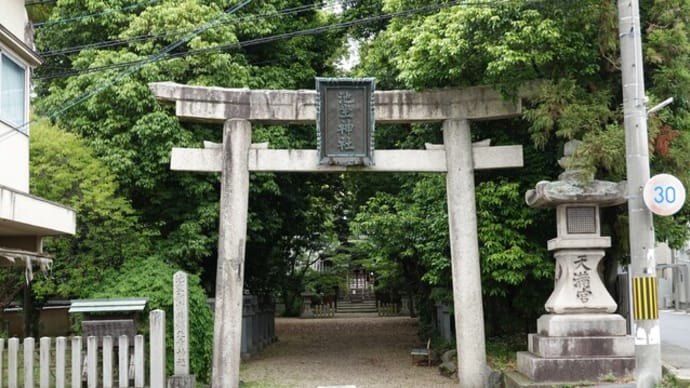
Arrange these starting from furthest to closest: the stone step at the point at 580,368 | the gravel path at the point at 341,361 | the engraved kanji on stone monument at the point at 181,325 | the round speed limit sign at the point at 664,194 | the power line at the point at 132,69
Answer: the power line at the point at 132,69
the gravel path at the point at 341,361
the engraved kanji on stone monument at the point at 181,325
the stone step at the point at 580,368
the round speed limit sign at the point at 664,194

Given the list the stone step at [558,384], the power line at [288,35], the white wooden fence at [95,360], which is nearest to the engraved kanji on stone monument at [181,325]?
the white wooden fence at [95,360]

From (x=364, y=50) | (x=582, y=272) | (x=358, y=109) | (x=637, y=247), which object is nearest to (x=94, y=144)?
(x=358, y=109)

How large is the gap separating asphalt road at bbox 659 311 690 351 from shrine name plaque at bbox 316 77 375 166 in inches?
382

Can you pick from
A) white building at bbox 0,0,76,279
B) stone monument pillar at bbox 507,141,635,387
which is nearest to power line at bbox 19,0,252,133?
white building at bbox 0,0,76,279

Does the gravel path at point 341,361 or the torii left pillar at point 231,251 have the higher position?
the torii left pillar at point 231,251

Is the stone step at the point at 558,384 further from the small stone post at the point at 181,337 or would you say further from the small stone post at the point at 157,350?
the small stone post at the point at 157,350

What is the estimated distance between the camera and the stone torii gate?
47.2 feet

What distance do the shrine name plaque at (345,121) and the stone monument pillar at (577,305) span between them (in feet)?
11.3

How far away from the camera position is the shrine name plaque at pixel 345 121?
14641 millimetres

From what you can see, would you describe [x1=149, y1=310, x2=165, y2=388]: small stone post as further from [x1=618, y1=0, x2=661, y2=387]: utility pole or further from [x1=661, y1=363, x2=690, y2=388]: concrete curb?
[x1=661, y1=363, x2=690, y2=388]: concrete curb

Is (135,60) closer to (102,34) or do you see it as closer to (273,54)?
(102,34)

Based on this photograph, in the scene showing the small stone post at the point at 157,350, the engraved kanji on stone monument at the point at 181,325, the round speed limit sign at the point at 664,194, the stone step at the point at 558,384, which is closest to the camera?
the round speed limit sign at the point at 664,194

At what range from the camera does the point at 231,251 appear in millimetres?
14641

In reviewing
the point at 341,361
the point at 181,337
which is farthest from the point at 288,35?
the point at 341,361
